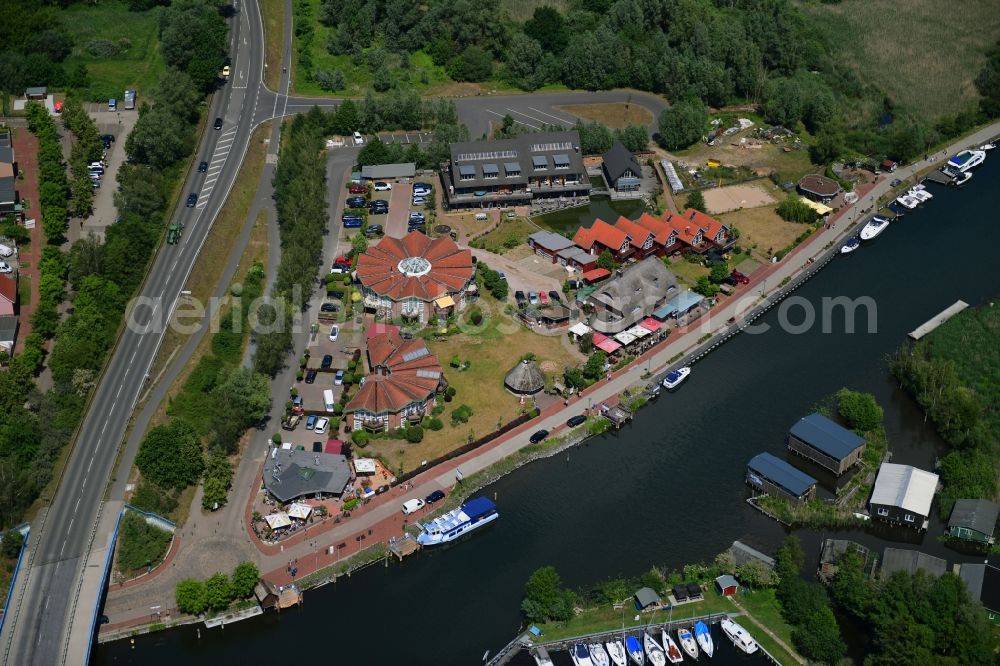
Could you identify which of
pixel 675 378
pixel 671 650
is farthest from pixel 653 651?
pixel 675 378

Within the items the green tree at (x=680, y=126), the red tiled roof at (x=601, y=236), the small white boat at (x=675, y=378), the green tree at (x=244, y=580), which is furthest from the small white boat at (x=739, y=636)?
the green tree at (x=680, y=126)

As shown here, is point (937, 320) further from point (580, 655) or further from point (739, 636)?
point (580, 655)

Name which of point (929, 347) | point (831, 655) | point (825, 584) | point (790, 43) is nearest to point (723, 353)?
point (929, 347)

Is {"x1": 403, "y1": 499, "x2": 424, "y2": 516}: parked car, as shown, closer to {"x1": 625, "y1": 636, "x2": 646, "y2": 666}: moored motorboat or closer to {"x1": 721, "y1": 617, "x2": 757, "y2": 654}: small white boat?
{"x1": 625, "y1": 636, "x2": 646, "y2": 666}: moored motorboat

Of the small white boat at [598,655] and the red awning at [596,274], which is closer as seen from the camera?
the small white boat at [598,655]

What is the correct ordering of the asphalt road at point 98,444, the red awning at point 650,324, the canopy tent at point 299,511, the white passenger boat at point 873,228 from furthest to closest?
the white passenger boat at point 873,228, the red awning at point 650,324, the canopy tent at point 299,511, the asphalt road at point 98,444

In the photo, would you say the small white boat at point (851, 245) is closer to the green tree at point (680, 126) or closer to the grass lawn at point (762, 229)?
the grass lawn at point (762, 229)
